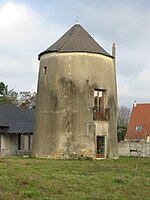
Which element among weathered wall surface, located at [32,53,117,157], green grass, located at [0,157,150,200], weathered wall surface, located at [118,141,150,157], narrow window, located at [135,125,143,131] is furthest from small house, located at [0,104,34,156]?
green grass, located at [0,157,150,200]

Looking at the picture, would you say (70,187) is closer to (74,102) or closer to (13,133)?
(74,102)

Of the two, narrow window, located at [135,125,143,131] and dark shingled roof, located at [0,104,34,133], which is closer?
dark shingled roof, located at [0,104,34,133]

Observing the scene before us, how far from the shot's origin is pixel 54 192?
1091 centimetres

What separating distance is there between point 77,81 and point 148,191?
48.9ft

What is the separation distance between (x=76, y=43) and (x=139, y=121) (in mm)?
26633

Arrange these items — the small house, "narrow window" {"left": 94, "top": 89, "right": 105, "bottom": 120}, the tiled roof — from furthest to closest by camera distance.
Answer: the tiled roof, the small house, "narrow window" {"left": 94, "top": 89, "right": 105, "bottom": 120}

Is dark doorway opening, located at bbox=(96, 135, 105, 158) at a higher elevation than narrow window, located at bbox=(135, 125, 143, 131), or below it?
below

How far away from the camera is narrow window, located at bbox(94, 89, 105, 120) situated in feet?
88.1

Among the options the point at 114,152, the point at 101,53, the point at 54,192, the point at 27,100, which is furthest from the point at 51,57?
the point at 27,100

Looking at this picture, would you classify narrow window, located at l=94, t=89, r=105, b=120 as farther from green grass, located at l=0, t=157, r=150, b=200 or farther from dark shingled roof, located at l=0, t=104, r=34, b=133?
green grass, located at l=0, t=157, r=150, b=200

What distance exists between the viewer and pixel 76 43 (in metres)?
26.8

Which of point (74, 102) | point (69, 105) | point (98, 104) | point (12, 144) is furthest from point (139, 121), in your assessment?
point (69, 105)

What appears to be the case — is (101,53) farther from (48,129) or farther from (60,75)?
(48,129)

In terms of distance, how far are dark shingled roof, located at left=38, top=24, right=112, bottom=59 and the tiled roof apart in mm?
20631
